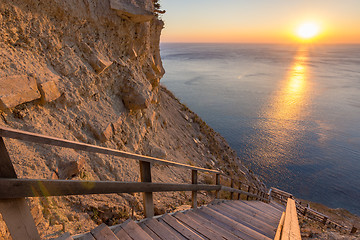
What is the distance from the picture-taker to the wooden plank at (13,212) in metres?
1.46

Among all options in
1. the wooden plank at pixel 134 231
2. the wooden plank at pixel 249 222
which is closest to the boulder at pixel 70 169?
the wooden plank at pixel 134 231

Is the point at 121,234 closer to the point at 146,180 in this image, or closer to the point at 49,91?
the point at 146,180

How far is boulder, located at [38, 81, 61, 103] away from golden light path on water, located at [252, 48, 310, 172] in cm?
2659

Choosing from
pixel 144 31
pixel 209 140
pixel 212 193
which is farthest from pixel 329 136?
pixel 144 31

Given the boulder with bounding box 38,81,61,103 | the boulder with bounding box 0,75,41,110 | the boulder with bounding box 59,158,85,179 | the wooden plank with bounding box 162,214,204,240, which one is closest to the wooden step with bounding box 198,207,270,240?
the wooden plank with bounding box 162,214,204,240

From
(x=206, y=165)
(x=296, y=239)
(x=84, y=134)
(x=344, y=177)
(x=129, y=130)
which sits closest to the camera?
(x=296, y=239)

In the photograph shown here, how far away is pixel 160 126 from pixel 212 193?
5159 mm

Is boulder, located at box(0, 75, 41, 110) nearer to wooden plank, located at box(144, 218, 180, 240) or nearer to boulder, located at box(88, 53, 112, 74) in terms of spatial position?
boulder, located at box(88, 53, 112, 74)

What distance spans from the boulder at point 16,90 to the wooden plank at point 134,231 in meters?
3.82

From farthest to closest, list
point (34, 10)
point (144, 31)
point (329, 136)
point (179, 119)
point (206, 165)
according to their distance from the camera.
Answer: point (329, 136), point (179, 119), point (206, 165), point (144, 31), point (34, 10)

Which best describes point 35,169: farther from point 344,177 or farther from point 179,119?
point 344,177

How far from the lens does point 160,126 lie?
13.4m

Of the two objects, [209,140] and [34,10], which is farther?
[209,140]

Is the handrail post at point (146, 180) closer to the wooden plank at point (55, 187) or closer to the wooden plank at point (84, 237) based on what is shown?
→ the wooden plank at point (55, 187)
